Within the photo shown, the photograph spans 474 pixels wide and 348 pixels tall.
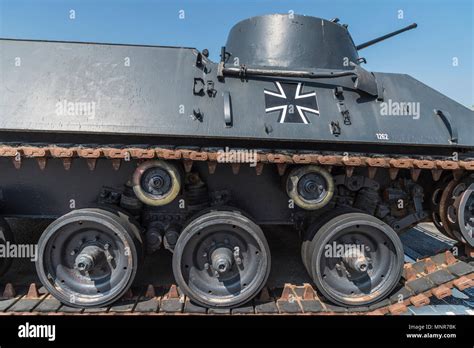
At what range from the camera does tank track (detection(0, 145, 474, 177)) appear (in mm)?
3375

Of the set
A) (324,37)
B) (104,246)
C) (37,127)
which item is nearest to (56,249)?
(104,246)

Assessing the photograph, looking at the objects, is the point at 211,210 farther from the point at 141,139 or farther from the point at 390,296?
the point at 390,296

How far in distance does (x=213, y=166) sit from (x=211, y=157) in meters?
0.22

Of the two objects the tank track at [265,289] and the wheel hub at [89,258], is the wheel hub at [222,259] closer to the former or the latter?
the tank track at [265,289]

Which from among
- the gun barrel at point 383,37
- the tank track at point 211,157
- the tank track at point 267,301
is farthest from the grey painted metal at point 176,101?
the gun barrel at point 383,37

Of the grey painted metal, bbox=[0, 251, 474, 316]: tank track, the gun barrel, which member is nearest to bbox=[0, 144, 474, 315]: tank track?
bbox=[0, 251, 474, 316]: tank track

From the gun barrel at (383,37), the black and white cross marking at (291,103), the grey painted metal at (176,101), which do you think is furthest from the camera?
the gun barrel at (383,37)

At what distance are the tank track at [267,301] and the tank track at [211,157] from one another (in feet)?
4.80

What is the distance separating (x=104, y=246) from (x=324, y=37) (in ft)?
15.5

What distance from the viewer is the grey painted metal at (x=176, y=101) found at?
12.2ft

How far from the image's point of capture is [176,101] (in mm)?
3920

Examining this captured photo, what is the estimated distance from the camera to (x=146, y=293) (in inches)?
151

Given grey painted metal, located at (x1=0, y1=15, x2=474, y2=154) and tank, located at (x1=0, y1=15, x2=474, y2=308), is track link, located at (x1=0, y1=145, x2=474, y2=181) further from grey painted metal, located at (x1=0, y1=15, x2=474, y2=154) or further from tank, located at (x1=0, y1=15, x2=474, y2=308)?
grey painted metal, located at (x1=0, y1=15, x2=474, y2=154)

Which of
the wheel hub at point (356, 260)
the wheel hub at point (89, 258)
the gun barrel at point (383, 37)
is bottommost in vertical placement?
the wheel hub at point (356, 260)
